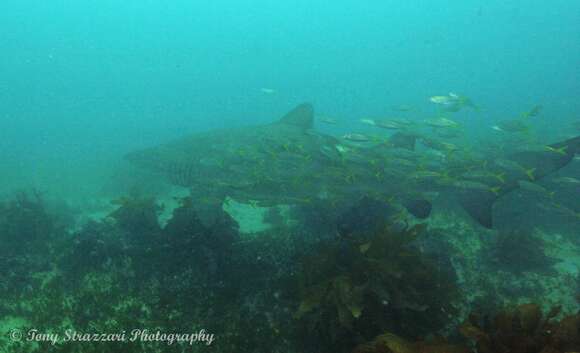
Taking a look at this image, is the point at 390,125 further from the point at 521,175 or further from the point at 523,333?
the point at 523,333

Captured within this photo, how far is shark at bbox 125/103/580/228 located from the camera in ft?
28.7

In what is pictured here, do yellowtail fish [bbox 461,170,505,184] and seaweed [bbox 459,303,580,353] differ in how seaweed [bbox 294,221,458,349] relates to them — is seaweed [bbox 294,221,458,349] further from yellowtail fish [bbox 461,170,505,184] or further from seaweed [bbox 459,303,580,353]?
yellowtail fish [bbox 461,170,505,184]

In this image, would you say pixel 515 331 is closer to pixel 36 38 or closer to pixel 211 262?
pixel 211 262

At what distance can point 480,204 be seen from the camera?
830 cm

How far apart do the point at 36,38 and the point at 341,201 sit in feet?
769

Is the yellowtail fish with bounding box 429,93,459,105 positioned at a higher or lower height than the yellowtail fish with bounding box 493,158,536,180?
higher

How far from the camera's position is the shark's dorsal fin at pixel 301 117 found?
15.2 metres

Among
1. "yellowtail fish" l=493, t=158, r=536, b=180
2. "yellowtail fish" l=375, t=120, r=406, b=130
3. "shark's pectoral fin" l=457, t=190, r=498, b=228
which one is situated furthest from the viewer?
"yellowtail fish" l=375, t=120, r=406, b=130

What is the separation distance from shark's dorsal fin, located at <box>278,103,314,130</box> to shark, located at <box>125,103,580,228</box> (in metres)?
1.50

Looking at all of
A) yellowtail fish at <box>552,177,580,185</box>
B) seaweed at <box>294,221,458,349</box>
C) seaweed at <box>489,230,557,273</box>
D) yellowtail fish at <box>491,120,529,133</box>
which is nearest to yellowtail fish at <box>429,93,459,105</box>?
yellowtail fish at <box>491,120,529,133</box>

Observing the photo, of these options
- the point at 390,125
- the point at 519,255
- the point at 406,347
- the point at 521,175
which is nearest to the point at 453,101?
the point at 390,125

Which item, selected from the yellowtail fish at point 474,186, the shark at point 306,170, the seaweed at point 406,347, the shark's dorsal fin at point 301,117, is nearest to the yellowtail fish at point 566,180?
the shark at point 306,170

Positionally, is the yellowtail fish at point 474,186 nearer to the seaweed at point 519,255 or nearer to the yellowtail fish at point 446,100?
the seaweed at point 519,255

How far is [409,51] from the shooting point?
168375mm
